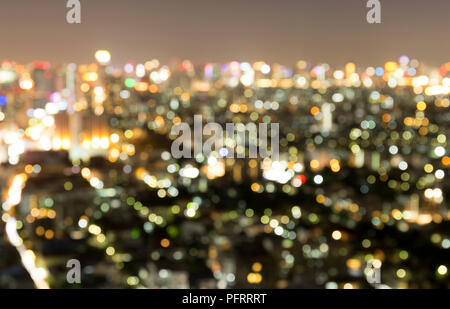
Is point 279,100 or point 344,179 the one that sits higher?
point 279,100

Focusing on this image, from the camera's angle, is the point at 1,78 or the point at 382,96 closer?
the point at 1,78

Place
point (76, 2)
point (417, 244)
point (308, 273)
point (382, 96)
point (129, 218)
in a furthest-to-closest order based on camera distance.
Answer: point (382, 96) → point (129, 218) → point (417, 244) → point (308, 273) → point (76, 2)

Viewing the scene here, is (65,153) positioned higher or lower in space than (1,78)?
lower

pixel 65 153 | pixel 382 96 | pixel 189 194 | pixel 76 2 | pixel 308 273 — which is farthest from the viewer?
pixel 65 153

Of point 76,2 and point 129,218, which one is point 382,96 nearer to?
point 129,218
